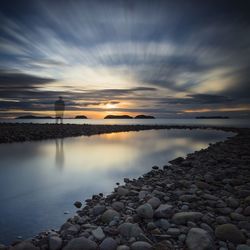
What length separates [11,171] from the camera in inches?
331

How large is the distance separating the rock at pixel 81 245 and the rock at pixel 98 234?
274 millimetres

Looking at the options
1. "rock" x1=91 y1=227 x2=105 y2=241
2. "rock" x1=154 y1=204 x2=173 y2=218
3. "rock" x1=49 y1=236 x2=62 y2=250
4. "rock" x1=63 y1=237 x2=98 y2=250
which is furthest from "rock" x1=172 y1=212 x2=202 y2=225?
"rock" x1=49 y1=236 x2=62 y2=250

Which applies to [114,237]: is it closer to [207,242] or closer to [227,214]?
[207,242]

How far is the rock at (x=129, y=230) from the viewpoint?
3.51 metres

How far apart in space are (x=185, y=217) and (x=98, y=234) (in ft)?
4.86

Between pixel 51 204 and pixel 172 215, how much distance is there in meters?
2.70

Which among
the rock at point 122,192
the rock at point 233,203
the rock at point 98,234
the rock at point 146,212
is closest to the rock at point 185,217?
the rock at point 146,212

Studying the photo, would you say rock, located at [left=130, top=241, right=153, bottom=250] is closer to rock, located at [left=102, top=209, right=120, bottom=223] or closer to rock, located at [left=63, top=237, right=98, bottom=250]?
rock, located at [left=63, top=237, right=98, bottom=250]

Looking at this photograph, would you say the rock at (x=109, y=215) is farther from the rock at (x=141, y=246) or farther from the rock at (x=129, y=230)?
the rock at (x=141, y=246)

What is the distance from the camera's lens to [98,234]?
139 inches

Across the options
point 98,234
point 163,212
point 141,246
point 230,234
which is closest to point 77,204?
point 98,234

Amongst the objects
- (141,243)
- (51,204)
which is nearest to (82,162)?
(51,204)

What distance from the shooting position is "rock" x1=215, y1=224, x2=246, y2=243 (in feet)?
10.8

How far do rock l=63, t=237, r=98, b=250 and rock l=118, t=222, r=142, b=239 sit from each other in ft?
1.81
